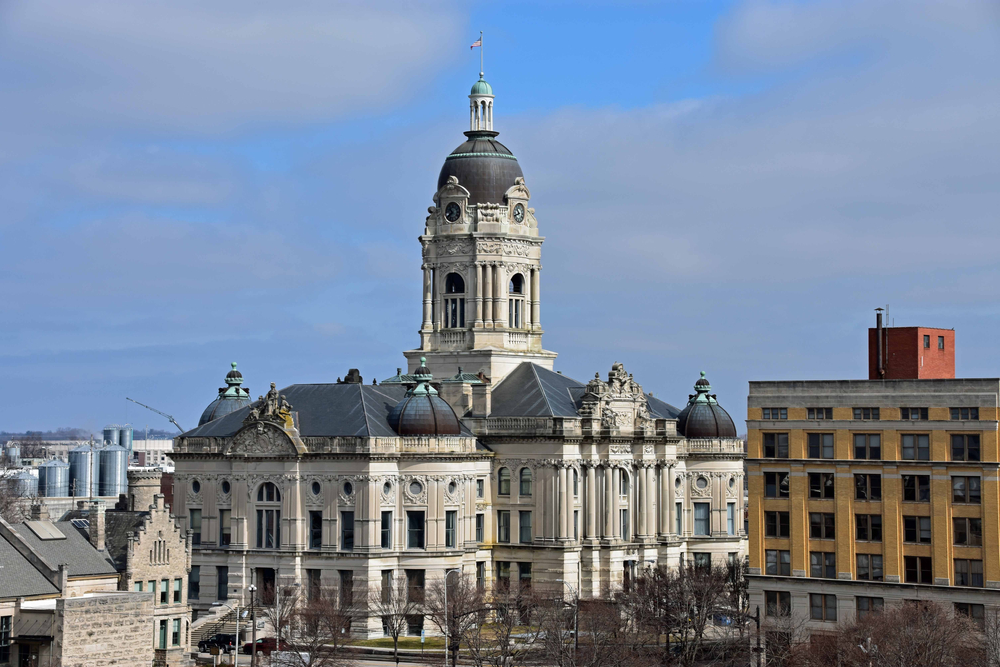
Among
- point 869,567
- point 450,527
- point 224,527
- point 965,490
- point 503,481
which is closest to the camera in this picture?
point 965,490

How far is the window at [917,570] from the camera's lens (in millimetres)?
116438

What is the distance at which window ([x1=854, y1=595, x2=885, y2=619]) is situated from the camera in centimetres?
11750

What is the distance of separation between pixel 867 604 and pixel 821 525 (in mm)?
5668

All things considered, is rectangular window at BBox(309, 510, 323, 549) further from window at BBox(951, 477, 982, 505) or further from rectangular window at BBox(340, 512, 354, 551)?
window at BBox(951, 477, 982, 505)

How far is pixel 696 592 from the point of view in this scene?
133375mm

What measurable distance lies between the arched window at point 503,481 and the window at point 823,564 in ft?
126

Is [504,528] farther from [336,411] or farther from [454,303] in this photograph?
[454,303]

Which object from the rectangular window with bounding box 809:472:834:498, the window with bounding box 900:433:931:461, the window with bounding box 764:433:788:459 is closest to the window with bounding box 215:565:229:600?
the window with bounding box 764:433:788:459

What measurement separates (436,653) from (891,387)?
117 ft

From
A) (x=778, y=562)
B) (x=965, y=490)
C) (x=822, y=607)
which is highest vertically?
(x=965, y=490)

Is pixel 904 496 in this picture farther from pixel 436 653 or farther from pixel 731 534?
pixel 731 534

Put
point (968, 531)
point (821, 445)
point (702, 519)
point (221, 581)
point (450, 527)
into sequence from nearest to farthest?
point (968, 531), point (821, 445), point (450, 527), point (221, 581), point (702, 519)

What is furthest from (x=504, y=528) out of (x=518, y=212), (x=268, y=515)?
(x=518, y=212)

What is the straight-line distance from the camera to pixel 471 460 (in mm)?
151250
